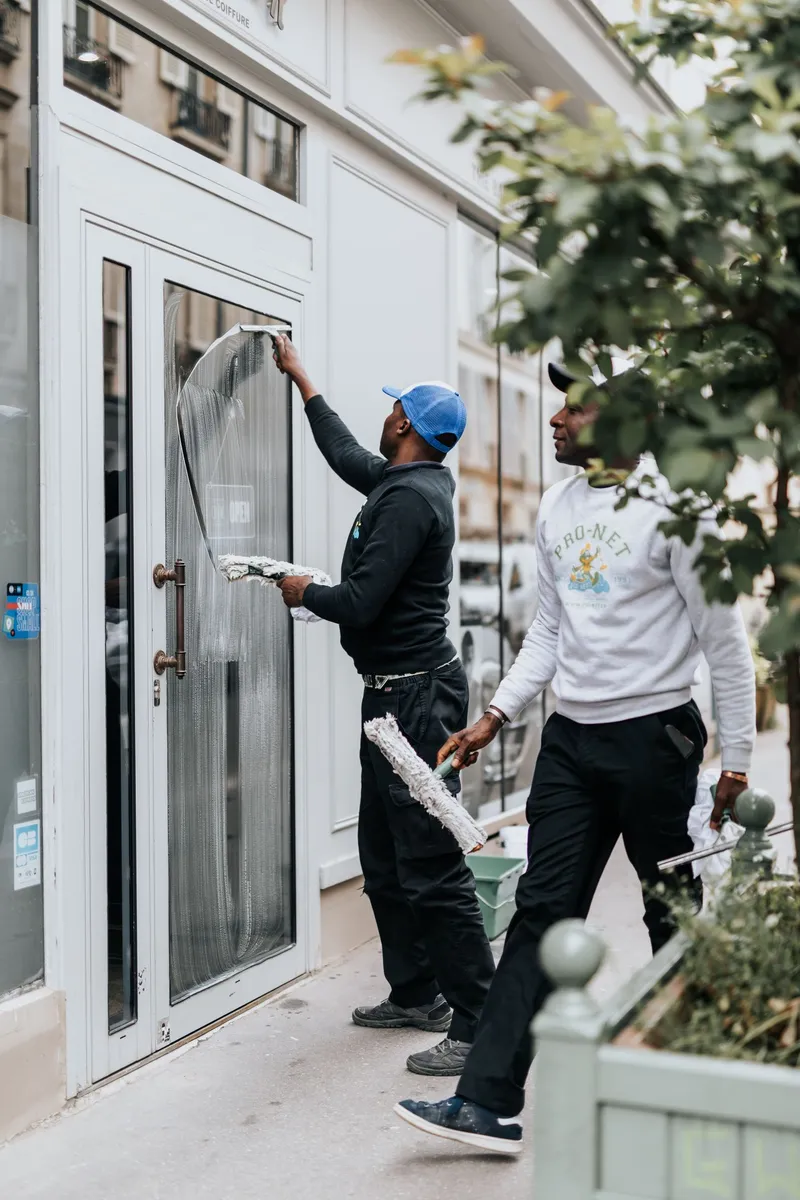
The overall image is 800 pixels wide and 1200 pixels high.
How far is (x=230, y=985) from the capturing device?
4348 mm

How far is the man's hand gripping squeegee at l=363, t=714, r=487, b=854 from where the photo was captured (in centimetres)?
367

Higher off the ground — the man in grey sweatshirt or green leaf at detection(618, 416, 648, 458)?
green leaf at detection(618, 416, 648, 458)

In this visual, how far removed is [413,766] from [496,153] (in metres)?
2.22

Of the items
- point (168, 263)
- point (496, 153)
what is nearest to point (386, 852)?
point (168, 263)

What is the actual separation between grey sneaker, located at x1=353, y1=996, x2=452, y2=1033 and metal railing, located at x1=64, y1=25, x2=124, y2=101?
9.53 ft

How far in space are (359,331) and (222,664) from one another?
1.62 meters

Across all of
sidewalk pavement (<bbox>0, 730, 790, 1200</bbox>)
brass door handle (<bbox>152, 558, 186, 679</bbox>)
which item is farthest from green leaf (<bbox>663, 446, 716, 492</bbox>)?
brass door handle (<bbox>152, 558, 186, 679</bbox>)

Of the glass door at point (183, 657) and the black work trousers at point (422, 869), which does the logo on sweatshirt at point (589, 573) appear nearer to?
the black work trousers at point (422, 869)

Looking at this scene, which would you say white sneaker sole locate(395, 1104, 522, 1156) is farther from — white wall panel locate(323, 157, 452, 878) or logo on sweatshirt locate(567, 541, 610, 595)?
white wall panel locate(323, 157, 452, 878)

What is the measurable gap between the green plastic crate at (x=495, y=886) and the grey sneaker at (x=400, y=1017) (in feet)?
2.25

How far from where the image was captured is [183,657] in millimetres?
3984

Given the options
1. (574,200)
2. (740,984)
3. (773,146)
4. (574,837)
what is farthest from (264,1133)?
(773,146)

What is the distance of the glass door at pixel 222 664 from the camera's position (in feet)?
13.3

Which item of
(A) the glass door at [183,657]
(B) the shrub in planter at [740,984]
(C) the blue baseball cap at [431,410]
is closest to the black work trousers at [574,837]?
(B) the shrub in planter at [740,984]
